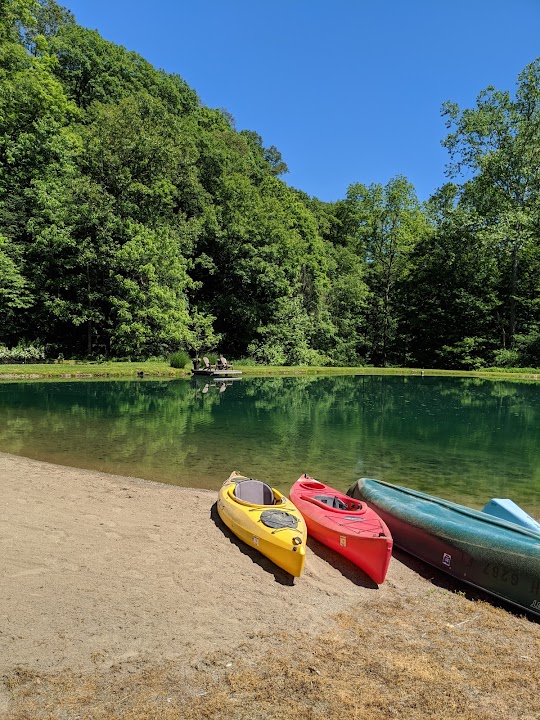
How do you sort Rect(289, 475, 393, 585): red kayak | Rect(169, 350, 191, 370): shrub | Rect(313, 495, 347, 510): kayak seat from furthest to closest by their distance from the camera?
Rect(169, 350, 191, 370): shrub < Rect(313, 495, 347, 510): kayak seat < Rect(289, 475, 393, 585): red kayak

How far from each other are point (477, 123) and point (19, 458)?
152 ft

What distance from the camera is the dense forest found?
3447cm

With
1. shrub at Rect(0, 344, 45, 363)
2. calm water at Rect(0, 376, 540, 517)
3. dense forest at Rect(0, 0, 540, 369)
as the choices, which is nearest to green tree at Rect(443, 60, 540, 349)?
dense forest at Rect(0, 0, 540, 369)

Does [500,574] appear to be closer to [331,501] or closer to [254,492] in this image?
[331,501]

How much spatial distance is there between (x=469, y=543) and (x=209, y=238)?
3970 cm

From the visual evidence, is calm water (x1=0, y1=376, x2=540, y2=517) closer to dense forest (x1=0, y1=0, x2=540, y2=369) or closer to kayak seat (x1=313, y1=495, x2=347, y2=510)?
kayak seat (x1=313, y1=495, x2=347, y2=510)

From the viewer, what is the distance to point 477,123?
4291cm

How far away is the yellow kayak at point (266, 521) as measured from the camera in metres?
5.79

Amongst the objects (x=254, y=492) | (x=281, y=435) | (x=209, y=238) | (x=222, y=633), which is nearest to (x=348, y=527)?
(x=254, y=492)

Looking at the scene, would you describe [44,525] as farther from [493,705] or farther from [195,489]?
[493,705]

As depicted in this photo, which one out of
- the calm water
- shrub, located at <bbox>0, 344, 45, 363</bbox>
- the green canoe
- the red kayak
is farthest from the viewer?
shrub, located at <bbox>0, 344, 45, 363</bbox>

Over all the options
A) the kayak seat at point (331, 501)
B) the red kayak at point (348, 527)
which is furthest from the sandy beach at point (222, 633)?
the kayak seat at point (331, 501)

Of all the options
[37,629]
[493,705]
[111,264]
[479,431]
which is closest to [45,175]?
[111,264]

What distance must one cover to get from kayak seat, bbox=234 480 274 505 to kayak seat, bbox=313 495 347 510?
716 mm
